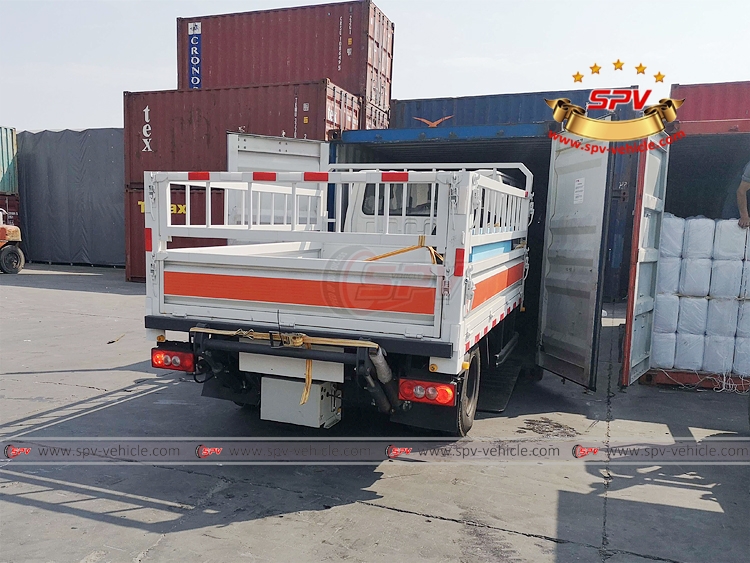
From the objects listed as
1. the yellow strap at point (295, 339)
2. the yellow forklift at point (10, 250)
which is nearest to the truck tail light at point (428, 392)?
the yellow strap at point (295, 339)

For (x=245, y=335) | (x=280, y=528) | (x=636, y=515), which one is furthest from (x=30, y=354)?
(x=636, y=515)

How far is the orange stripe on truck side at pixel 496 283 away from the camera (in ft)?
12.7

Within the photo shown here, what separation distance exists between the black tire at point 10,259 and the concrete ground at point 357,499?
10.9 metres

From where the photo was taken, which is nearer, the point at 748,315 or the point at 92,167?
the point at 748,315

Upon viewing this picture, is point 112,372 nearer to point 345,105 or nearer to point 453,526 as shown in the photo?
point 453,526

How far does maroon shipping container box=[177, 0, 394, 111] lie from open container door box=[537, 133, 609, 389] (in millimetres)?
8327

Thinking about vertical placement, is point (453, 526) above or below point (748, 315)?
below

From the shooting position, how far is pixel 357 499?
3.49 meters

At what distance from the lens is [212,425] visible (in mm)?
4676

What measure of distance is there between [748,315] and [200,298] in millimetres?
5501

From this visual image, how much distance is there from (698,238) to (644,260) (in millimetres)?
776

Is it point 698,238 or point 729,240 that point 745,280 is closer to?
point 729,240

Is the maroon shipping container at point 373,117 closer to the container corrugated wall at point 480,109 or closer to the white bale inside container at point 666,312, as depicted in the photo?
the container corrugated wall at point 480,109

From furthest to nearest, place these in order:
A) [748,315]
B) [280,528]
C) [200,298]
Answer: [748,315], [200,298], [280,528]
